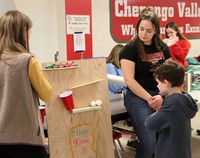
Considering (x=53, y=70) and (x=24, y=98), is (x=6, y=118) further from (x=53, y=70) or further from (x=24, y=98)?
(x=53, y=70)

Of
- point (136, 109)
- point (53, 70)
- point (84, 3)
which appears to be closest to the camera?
point (53, 70)

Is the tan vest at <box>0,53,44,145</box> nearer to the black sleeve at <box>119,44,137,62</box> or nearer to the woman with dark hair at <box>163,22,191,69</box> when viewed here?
the black sleeve at <box>119,44,137,62</box>

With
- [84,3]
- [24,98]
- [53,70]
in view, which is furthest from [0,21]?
[84,3]

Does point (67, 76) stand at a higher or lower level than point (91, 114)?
higher

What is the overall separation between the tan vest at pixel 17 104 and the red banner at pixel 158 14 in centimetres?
365

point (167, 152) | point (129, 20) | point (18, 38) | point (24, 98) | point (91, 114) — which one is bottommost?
point (167, 152)

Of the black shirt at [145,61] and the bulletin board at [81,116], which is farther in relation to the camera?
the black shirt at [145,61]

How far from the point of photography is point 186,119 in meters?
2.16

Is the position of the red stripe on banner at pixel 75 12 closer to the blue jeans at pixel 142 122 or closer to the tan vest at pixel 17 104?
the blue jeans at pixel 142 122

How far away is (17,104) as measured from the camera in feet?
6.10

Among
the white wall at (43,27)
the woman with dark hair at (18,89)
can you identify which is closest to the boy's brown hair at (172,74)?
the woman with dark hair at (18,89)

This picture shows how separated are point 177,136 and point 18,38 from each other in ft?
3.87

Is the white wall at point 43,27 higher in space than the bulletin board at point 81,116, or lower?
higher

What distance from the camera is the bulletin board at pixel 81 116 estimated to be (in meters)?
2.38
